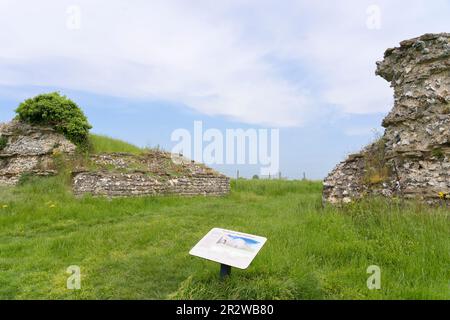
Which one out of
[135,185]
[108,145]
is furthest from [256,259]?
[108,145]

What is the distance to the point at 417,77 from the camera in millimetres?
7801

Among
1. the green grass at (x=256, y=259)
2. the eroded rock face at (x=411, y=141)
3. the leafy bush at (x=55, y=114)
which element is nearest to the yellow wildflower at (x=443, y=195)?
the eroded rock face at (x=411, y=141)

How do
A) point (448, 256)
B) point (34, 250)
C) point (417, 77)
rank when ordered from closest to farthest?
point (448, 256)
point (34, 250)
point (417, 77)

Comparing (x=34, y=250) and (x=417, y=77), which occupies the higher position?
(x=417, y=77)

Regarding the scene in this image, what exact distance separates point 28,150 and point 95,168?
3.26 m

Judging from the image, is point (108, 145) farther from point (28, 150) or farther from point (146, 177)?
point (146, 177)

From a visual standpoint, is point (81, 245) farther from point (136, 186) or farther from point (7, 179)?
point (7, 179)

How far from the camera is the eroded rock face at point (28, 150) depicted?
42.3 ft

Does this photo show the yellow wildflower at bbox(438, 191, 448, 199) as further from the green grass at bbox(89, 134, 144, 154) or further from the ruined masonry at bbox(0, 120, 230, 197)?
the green grass at bbox(89, 134, 144, 154)

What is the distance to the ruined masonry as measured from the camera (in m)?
11.8

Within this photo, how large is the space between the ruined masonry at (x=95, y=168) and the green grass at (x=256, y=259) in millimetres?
3443

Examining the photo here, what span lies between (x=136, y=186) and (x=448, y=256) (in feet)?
33.4

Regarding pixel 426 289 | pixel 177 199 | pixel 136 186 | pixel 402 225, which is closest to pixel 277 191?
pixel 177 199

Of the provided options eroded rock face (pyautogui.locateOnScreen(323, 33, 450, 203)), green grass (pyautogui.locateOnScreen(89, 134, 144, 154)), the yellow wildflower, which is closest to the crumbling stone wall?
green grass (pyautogui.locateOnScreen(89, 134, 144, 154))
